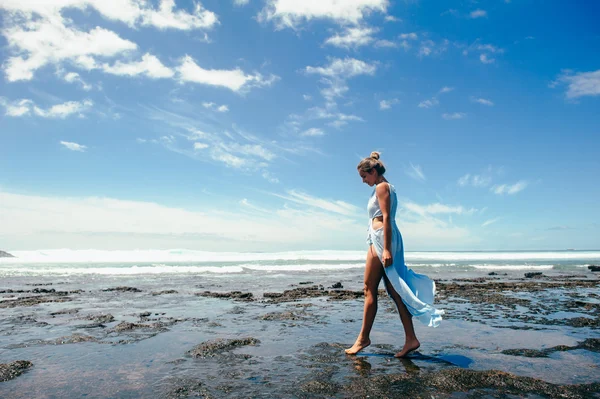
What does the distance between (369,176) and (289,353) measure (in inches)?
101

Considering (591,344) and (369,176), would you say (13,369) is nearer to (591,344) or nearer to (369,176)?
(369,176)

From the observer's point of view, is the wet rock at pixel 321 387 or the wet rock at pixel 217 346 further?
the wet rock at pixel 217 346

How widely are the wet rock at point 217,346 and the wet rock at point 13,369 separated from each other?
5.85ft

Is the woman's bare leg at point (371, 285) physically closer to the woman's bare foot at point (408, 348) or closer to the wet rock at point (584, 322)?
the woman's bare foot at point (408, 348)

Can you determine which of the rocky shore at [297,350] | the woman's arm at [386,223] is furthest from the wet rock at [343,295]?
the woman's arm at [386,223]

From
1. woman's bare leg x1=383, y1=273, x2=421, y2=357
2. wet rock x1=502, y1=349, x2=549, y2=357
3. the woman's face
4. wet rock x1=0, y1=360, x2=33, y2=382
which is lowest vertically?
wet rock x1=0, y1=360, x2=33, y2=382

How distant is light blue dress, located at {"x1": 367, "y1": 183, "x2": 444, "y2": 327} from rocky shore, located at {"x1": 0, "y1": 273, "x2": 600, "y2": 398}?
55 centimetres

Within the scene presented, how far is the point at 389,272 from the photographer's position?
15.6 ft

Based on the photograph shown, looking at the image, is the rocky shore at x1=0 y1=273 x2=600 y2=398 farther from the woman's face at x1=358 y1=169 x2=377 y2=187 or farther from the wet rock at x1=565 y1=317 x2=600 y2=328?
the woman's face at x1=358 y1=169 x2=377 y2=187

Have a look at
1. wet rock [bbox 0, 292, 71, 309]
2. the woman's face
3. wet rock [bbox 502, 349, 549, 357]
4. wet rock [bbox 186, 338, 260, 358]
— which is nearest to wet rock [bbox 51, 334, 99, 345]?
wet rock [bbox 186, 338, 260, 358]

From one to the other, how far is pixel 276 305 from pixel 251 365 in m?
5.06

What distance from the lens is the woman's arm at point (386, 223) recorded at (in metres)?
4.67

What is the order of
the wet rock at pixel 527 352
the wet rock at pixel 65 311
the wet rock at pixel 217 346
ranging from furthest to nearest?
the wet rock at pixel 65 311 → the wet rock at pixel 217 346 → the wet rock at pixel 527 352

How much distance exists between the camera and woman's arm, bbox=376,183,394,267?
467 cm
